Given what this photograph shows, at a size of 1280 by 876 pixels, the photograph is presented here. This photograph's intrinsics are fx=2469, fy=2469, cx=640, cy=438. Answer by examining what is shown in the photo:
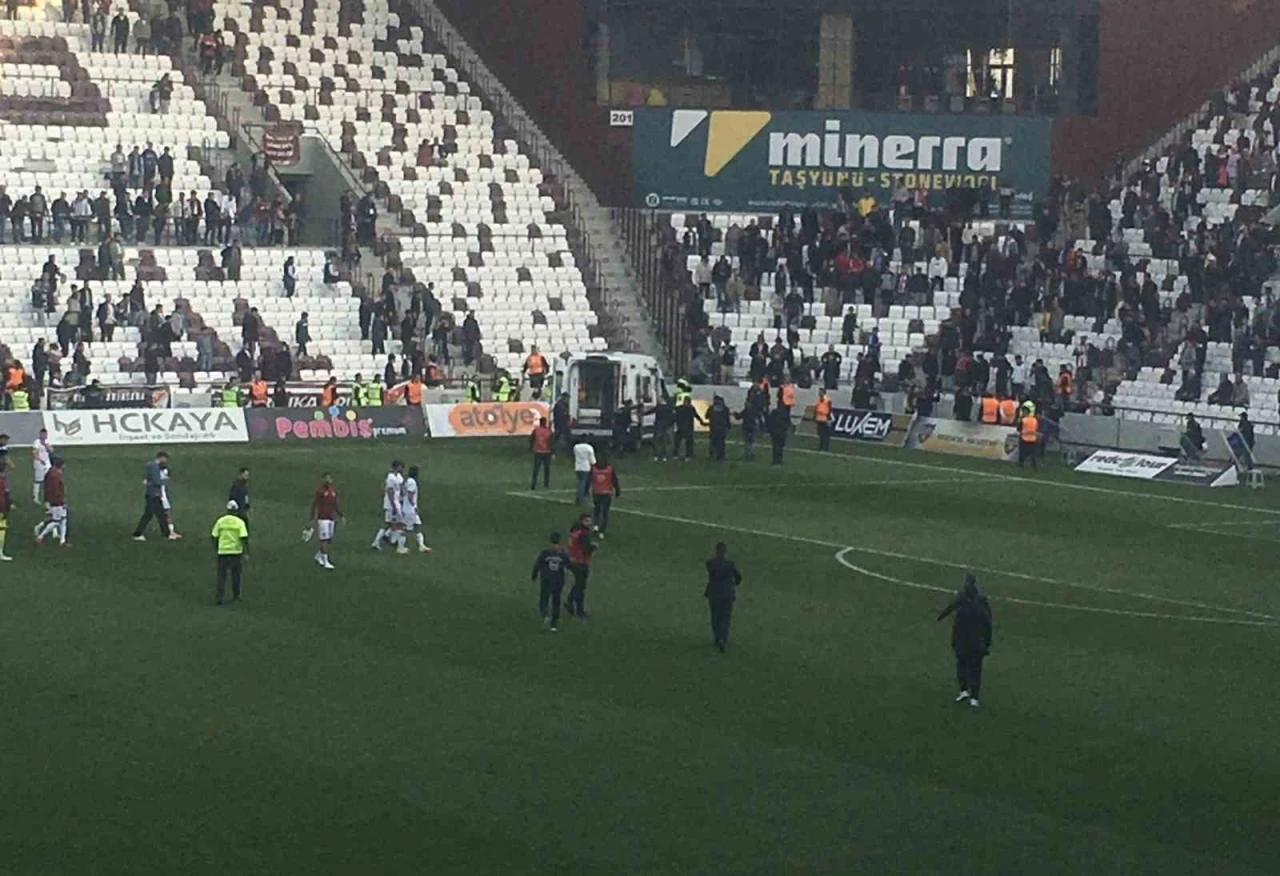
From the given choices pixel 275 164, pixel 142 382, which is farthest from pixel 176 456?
pixel 275 164

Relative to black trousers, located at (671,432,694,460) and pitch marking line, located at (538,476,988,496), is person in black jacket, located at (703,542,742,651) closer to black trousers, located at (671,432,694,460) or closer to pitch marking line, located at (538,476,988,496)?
pitch marking line, located at (538,476,988,496)

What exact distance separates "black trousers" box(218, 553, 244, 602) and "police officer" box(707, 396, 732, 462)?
22478 mm

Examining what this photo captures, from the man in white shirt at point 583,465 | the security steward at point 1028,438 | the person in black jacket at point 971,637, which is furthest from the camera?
the security steward at point 1028,438

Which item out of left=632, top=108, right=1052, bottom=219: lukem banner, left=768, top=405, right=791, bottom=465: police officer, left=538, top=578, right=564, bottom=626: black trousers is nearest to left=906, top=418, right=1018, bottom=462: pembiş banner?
left=768, top=405, right=791, bottom=465: police officer

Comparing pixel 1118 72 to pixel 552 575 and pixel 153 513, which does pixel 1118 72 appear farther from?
pixel 552 575

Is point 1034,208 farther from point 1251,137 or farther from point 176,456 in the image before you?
point 176,456

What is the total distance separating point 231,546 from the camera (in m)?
32.2

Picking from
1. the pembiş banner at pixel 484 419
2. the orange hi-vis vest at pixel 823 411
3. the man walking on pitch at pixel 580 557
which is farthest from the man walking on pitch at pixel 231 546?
the orange hi-vis vest at pixel 823 411

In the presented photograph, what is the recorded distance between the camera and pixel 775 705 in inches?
1034

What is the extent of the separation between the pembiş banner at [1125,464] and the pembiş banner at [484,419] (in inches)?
511

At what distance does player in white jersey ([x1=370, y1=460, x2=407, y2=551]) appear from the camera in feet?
123

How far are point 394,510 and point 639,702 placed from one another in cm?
1224

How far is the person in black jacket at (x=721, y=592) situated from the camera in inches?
1158

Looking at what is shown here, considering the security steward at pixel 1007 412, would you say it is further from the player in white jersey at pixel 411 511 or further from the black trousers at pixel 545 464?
the player in white jersey at pixel 411 511
